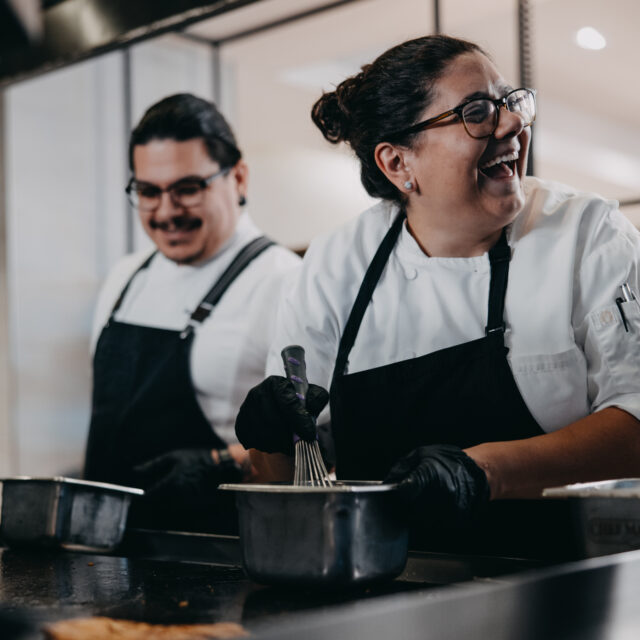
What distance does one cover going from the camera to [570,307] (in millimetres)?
1507

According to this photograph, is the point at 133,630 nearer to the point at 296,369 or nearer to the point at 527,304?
the point at 296,369

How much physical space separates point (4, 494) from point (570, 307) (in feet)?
3.47

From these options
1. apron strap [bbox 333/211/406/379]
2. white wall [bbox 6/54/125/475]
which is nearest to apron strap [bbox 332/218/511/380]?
apron strap [bbox 333/211/406/379]

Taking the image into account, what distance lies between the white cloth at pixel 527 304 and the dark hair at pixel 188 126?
24.3 inches

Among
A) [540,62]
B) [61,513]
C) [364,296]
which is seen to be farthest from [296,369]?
[540,62]

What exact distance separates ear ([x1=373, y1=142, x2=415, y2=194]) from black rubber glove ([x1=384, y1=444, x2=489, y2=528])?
0.61 metres

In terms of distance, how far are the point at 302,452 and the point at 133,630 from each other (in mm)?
400

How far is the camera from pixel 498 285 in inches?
62.0

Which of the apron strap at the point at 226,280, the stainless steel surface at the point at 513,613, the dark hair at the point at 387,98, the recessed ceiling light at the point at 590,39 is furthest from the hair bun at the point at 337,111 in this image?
the recessed ceiling light at the point at 590,39

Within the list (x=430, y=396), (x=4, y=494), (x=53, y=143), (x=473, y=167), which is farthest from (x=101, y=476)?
(x=53, y=143)

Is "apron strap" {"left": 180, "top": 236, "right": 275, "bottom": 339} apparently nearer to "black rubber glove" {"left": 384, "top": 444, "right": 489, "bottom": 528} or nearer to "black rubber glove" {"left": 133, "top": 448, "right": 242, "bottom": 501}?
"black rubber glove" {"left": 133, "top": 448, "right": 242, "bottom": 501}

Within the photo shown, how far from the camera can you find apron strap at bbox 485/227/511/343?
1540 millimetres

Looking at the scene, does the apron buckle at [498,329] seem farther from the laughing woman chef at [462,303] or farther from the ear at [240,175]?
the ear at [240,175]

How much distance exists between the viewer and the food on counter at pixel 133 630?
36.0 inches
